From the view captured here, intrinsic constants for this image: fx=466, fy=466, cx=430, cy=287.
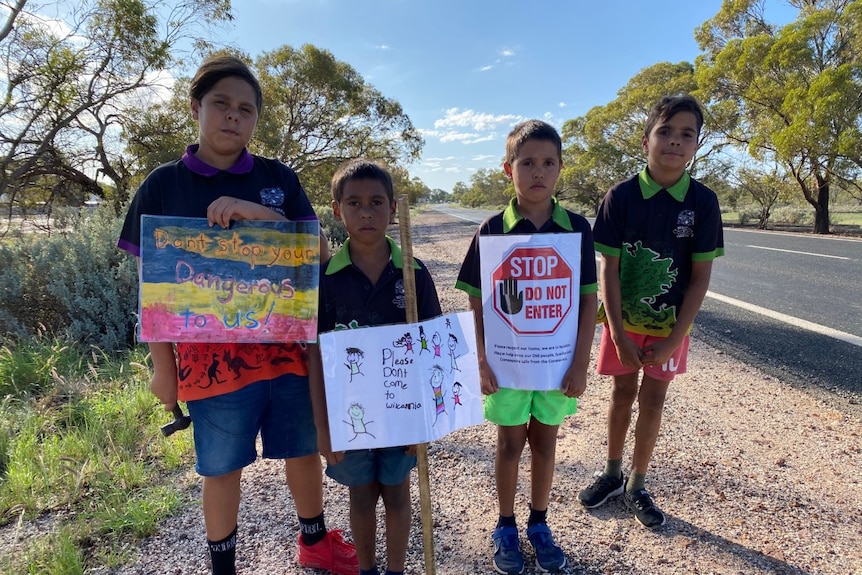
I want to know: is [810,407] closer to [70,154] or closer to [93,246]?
[93,246]

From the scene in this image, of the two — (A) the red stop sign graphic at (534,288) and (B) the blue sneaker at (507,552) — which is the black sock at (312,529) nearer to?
(B) the blue sneaker at (507,552)

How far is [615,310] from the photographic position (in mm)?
2207

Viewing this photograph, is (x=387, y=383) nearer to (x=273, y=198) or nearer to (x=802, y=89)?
(x=273, y=198)

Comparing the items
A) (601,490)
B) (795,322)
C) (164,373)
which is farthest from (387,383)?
(795,322)

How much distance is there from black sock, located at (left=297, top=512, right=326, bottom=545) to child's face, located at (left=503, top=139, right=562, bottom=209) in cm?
169

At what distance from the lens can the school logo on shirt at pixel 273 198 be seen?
171 cm

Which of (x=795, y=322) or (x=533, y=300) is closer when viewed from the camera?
(x=533, y=300)

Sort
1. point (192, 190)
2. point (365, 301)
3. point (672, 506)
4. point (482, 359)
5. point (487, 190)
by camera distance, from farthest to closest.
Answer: point (487, 190) → point (672, 506) → point (482, 359) → point (365, 301) → point (192, 190)

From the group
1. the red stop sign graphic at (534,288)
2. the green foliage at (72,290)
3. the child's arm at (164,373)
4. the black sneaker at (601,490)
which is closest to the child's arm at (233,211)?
the child's arm at (164,373)

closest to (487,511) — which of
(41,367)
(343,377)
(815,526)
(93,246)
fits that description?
(343,377)

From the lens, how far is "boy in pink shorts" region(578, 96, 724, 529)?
2152mm

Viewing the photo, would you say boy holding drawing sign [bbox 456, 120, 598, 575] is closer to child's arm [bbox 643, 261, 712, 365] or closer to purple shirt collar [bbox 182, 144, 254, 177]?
child's arm [bbox 643, 261, 712, 365]

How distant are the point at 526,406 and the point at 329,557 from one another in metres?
1.11

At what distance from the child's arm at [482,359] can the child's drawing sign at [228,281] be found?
28.3 inches
